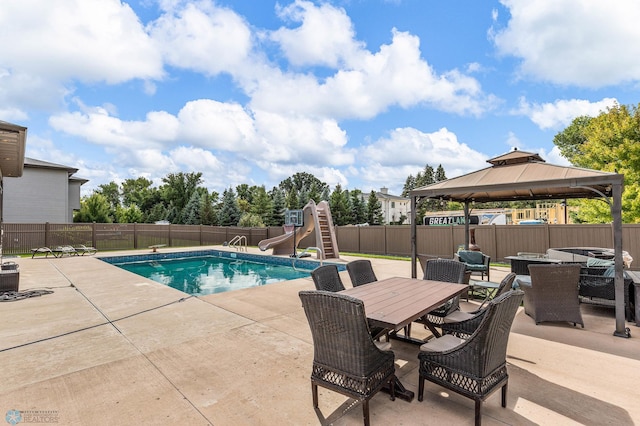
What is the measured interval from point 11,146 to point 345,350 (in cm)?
781

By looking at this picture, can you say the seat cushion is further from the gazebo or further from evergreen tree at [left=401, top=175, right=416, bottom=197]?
evergreen tree at [left=401, top=175, right=416, bottom=197]

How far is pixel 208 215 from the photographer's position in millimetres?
31562

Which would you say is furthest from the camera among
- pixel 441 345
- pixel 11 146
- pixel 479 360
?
pixel 11 146

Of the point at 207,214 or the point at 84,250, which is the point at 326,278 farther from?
the point at 207,214

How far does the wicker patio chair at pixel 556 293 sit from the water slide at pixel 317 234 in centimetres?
898

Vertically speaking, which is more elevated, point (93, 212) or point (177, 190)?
point (177, 190)

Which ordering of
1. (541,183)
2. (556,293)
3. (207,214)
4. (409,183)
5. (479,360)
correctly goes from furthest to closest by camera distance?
(409,183) < (207,214) < (541,183) < (556,293) < (479,360)

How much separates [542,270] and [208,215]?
1217 inches

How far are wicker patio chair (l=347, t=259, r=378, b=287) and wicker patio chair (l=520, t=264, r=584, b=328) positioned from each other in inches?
87.5

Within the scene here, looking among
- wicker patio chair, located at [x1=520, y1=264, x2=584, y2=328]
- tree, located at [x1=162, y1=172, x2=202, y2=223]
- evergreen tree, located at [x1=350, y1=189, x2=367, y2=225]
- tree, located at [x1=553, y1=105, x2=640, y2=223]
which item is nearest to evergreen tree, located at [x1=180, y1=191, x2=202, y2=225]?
tree, located at [x1=162, y1=172, x2=202, y2=223]

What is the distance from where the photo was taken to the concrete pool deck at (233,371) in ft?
7.54

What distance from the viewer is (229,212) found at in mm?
31469

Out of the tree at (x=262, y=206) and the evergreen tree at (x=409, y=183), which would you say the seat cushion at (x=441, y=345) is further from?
the evergreen tree at (x=409, y=183)

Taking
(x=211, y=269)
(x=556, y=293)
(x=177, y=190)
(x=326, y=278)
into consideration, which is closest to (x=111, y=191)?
(x=177, y=190)
